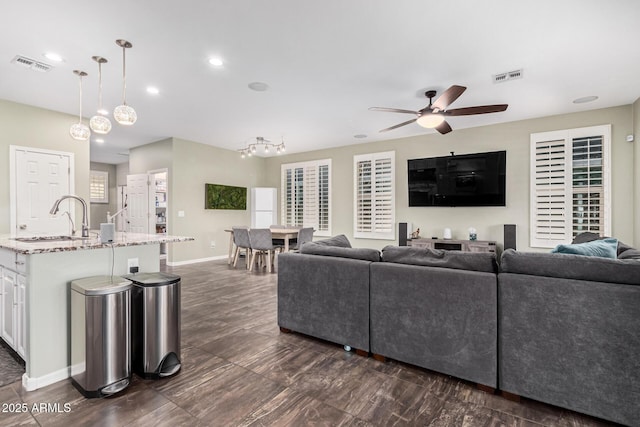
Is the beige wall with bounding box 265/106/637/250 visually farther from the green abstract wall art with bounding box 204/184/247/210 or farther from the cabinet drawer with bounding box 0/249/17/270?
the cabinet drawer with bounding box 0/249/17/270

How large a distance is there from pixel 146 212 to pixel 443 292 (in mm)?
7044

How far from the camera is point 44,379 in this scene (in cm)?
211

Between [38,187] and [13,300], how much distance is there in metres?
3.33

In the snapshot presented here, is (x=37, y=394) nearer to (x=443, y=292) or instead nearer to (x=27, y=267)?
(x=27, y=267)

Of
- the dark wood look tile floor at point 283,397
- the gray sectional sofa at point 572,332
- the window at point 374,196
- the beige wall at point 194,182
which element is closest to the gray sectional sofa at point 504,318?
the gray sectional sofa at point 572,332

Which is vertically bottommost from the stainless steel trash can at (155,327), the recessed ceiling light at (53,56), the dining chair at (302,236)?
the stainless steel trash can at (155,327)

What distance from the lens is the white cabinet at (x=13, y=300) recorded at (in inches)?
86.2

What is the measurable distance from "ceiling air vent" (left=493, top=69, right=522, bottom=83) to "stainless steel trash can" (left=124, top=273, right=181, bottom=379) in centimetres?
409

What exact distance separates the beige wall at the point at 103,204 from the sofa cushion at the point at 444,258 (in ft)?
33.8

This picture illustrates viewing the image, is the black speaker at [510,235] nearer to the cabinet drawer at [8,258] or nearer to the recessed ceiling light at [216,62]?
the recessed ceiling light at [216,62]

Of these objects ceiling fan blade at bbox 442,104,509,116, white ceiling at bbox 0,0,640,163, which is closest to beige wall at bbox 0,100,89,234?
white ceiling at bbox 0,0,640,163

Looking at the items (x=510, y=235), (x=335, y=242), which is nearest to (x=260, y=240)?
(x=335, y=242)

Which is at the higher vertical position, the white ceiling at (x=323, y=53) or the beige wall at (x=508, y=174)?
the white ceiling at (x=323, y=53)

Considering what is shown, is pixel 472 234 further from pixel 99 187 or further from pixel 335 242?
pixel 99 187
